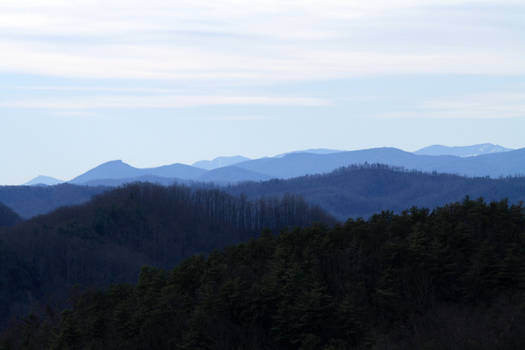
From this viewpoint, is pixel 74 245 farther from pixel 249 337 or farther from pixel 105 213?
pixel 249 337

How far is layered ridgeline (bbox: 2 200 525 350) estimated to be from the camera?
677 inches

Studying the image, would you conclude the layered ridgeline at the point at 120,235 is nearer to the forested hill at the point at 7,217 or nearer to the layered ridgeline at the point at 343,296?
the forested hill at the point at 7,217

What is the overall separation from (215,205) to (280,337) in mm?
142307

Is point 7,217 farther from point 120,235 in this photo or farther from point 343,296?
point 343,296

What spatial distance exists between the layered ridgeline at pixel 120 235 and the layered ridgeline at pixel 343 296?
53.5m

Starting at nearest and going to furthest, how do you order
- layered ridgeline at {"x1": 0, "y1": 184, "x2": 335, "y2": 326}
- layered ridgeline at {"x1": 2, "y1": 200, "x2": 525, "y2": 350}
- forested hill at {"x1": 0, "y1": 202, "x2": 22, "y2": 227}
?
1. layered ridgeline at {"x1": 2, "y1": 200, "x2": 525, "y2": 350}
2. layered ridgeline at {"x1": 0, "y1": 184, "x2": 335, "y2": 326}
3. forested hill at {"x1": 0, "y1": 202, "x2": 22, "y2": 227}

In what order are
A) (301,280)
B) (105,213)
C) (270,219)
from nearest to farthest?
(301,280) < (105,213) < (270,219)

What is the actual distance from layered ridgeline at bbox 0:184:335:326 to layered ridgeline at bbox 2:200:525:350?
53.5 metres

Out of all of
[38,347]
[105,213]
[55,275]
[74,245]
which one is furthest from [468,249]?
[105,213]

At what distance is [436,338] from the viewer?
1526cm

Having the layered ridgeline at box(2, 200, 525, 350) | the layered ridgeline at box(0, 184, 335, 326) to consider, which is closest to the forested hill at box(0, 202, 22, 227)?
the layered ridgeline at box(0, 184, 335, 326)

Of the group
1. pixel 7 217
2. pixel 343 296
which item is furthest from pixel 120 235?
pixel 343 296

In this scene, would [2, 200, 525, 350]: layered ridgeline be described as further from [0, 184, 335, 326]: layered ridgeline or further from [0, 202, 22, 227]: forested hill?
[0, 202, 22, 227]: forested hill

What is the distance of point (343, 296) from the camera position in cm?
2033
